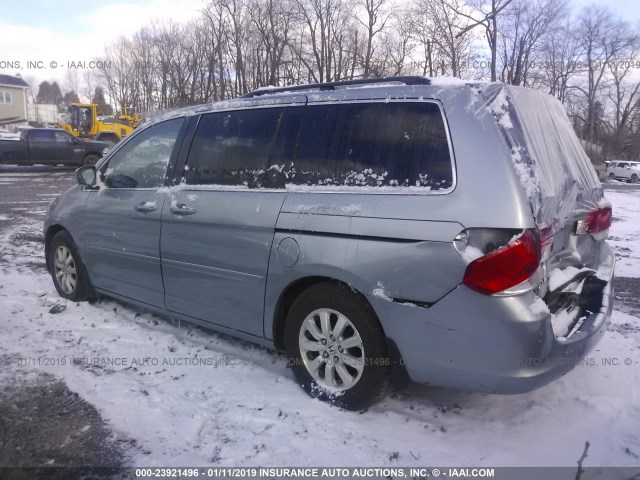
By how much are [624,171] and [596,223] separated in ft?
130

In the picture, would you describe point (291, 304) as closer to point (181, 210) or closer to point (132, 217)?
point (181, 210)

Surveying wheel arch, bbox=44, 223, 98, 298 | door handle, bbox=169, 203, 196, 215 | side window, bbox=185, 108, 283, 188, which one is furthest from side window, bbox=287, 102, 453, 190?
wheel arch, bbox=44, 223, 98, 298

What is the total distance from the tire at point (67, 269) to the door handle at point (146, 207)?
115cm

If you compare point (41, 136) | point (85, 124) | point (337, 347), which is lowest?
point (337, 347)

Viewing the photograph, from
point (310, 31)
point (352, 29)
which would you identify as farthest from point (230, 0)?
point (352, 29)

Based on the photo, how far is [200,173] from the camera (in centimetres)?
371

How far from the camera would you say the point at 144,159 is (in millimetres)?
4219

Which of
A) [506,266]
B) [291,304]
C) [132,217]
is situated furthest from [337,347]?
[132,217]

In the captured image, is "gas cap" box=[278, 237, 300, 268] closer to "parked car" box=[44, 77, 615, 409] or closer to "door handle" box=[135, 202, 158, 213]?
"parked car" box=[44, 77, 615, 409]

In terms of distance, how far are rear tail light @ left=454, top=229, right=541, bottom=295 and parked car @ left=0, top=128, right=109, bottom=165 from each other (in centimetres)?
2217

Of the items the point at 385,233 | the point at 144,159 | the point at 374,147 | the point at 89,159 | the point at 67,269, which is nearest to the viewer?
the point at 385,233

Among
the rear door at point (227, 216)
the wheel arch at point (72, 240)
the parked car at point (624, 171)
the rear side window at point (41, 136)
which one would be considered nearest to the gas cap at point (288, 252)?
the rear door at point (227, 216)

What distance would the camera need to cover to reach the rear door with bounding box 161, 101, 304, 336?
3.26 metres

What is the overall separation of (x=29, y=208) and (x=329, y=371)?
10415 mm
